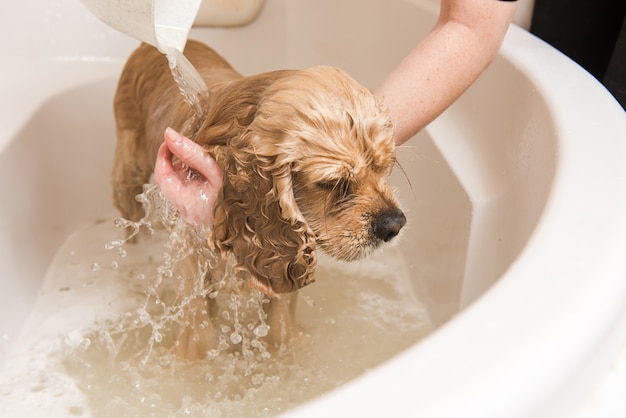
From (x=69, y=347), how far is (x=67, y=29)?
2.80 ft

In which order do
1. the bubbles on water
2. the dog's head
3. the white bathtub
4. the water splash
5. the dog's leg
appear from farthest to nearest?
the dog's leg → the bubbles on water → the water splash → the dog's head → the white bathtub

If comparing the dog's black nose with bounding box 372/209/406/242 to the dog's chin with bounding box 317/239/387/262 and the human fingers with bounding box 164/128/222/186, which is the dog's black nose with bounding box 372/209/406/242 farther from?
the human fingers with bounding box 164/128/222/186

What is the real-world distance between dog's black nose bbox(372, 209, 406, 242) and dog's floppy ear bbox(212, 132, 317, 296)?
9 centimetres

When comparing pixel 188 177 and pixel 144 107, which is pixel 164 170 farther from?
pixel 144 107

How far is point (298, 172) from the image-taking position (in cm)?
92

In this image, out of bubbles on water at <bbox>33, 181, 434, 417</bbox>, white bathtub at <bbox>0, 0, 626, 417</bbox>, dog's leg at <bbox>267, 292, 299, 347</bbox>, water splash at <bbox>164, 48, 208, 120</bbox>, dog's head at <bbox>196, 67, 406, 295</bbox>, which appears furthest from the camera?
dog's leg at <bbox>267, 292, 299, 347</bbox>

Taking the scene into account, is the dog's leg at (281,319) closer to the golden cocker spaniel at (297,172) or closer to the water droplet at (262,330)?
the water droplet at (262,330)

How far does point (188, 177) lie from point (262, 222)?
0.46ft

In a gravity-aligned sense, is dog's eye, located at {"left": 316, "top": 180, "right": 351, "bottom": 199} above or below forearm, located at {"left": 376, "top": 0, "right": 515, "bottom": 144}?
below

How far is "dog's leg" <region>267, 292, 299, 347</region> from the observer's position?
1277 mm

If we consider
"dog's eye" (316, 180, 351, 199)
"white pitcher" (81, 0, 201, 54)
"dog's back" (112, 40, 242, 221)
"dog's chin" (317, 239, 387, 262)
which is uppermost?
"white pitcher" (81, 0, 201, 54)

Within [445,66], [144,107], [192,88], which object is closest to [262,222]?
[192,88]

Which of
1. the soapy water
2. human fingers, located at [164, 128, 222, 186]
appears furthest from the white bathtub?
human fingers, located at [164, 128, 222, 186]

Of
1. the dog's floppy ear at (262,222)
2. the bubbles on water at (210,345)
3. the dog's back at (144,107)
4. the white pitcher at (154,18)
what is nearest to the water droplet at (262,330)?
the bubbles on water at (210,345)
